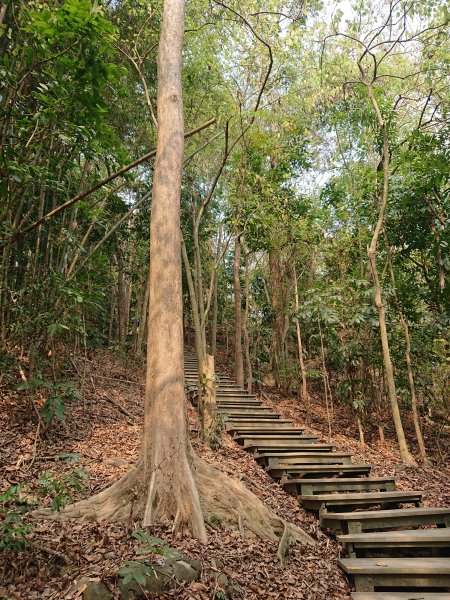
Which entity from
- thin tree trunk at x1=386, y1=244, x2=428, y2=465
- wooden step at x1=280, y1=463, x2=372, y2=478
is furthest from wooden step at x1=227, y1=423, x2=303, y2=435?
thin tree trunk at x1=386, y1=244, x2=428, y2=465

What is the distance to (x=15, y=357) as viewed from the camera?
529cm

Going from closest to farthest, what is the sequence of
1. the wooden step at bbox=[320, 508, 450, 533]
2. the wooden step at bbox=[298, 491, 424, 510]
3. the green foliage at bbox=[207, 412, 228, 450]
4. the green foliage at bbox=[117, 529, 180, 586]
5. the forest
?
the green foliage at bbox=[117, 529, 180, 586]
the forest
the wooden step at bbox=[320, 508, 450, 533]
the wooden step at bbox=[298, 491, 424, 510]
the green foliage at bbox=[207, 412, 228, 450]

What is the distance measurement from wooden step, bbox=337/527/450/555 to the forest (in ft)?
0.09

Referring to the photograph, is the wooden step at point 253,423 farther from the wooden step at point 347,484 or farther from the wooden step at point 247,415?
the wooden step at point 347,484

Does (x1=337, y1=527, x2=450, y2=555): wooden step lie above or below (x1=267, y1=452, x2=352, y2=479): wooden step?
below

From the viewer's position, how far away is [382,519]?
4.26 meters

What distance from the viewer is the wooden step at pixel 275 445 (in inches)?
247

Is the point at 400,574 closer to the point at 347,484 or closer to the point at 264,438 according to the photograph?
the point at 347,484

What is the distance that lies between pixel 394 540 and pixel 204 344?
12.6 ft

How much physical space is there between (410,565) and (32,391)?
448cm

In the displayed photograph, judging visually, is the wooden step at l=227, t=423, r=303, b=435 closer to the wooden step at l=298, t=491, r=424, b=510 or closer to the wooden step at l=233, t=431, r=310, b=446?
the wooden step at l=233, t=431, r=310, b=446

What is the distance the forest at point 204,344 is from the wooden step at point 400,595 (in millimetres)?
26

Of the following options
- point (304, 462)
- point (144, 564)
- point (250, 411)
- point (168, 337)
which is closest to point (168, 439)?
point (168, 337)

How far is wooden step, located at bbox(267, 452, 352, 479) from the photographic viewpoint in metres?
5.53
